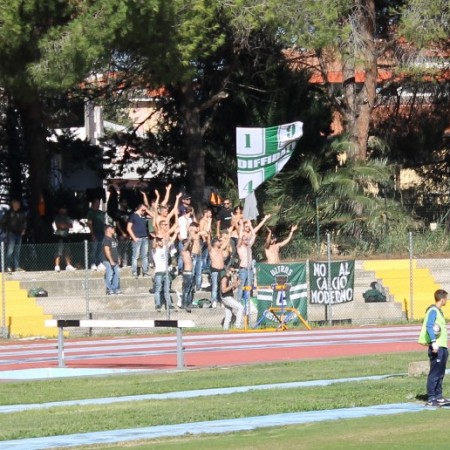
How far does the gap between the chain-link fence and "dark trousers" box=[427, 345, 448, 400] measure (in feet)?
41.6

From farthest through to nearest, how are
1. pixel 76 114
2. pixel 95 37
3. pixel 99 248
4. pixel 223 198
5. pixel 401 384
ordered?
pixel 76 114, pixel 223 198, pixel 99 248, pixel 95 37, pixel 401 384

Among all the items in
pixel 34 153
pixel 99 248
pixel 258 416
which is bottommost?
pixel 258 416

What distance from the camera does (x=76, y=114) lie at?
3869 centimetres

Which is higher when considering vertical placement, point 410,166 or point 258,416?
point 410,166

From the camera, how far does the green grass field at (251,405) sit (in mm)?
12656

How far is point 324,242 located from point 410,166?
7779 millimetres

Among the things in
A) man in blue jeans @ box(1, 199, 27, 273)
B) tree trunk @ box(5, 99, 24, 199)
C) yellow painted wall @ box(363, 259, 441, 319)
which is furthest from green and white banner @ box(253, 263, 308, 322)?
tree trunk @ box(5, 99, 24, 199)

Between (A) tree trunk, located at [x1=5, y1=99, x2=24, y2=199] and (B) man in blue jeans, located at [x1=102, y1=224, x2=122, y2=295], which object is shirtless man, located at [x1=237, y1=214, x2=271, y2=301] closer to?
(B) man in blue jeans, located at [x1=102, y1=224, x2=122, y2=295]

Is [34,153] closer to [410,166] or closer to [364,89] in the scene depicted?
[364,89]

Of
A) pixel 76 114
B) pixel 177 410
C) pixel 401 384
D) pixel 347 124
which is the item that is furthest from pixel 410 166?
pixel 177 410

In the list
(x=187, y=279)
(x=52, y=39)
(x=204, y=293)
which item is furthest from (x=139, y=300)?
(x=52, y=39)

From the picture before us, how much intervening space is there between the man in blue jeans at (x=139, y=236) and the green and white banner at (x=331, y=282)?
12.8 ft

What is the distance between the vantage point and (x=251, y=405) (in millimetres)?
15375

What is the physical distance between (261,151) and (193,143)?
180 inches
